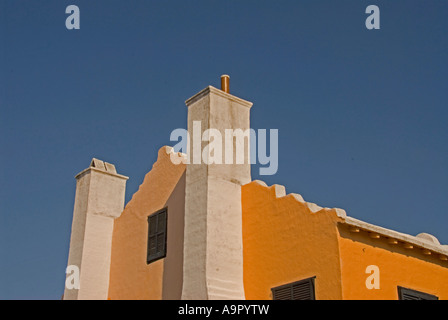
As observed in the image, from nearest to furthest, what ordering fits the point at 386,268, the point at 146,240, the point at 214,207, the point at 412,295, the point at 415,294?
the point at 386,268, the point at 412,295, the point at 415,294, the point at 214,207, the point at 146,240

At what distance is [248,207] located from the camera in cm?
1302

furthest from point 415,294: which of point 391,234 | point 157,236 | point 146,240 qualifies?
point 146,240

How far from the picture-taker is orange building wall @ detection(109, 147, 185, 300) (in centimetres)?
1366

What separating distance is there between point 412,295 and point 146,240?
244 inches

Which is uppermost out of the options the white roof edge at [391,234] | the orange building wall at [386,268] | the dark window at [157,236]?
the dark window at [157,236]

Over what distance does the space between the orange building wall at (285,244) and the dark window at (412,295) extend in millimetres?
1861

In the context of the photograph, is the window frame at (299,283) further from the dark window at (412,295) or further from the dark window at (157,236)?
the dark window at (157,236)

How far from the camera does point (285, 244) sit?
39.2ft

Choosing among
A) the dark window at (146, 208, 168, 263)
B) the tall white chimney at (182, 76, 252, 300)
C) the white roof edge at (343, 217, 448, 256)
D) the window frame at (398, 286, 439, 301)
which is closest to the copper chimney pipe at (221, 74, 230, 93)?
the tall white chimney at (182, 76, 252, 300)

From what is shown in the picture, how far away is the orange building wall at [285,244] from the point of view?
11.1 meters

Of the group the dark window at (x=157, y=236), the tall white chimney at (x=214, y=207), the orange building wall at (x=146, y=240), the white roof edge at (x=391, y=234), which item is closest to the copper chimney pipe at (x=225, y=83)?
the tall white chimney at (x=214, y=207)

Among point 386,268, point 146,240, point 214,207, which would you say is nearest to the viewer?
point 386,268

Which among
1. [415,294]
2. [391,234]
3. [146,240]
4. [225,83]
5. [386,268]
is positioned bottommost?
[415,294]

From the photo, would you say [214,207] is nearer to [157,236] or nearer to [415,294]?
[157,236]
